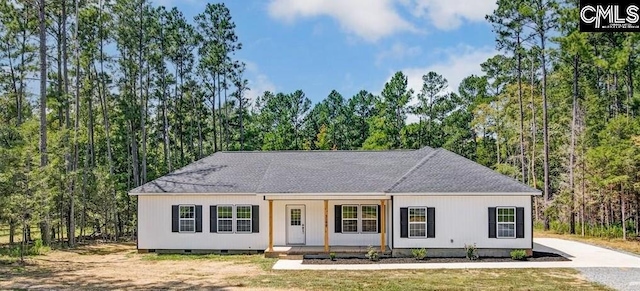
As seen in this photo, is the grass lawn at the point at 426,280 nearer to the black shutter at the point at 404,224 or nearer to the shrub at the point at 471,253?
the shrub at the point at 471,253

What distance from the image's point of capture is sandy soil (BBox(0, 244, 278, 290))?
47.8 ft

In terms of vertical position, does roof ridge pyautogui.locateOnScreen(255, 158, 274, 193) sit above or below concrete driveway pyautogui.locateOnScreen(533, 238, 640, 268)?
above

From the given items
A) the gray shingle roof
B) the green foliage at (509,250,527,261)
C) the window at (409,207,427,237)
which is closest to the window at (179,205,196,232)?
the gray shingle roof

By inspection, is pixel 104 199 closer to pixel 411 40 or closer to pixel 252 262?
pixel 252 262

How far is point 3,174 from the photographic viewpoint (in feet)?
64.0

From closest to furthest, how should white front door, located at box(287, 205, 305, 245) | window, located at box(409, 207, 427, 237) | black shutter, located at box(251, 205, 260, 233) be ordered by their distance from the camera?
window, located at box(409, 207, 427, 237) → black shutter, located at box(251, 205, 260, 233) → white front door, located at box(287, 205, 305, 245)

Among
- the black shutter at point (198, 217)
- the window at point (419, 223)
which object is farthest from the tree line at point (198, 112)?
the window at point (419, 223)

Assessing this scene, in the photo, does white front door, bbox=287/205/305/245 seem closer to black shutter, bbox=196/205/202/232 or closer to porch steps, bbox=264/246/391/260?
porch steps, bbox=264/246/391/260

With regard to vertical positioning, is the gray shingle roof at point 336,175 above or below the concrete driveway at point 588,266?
above

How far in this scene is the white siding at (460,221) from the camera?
19.8 meters

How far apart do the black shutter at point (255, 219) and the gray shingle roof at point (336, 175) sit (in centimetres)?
73

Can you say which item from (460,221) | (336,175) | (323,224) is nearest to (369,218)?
(323,224)

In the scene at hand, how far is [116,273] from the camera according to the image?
16.8 m

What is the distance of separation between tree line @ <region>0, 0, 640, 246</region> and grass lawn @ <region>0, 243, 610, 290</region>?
3268mm
